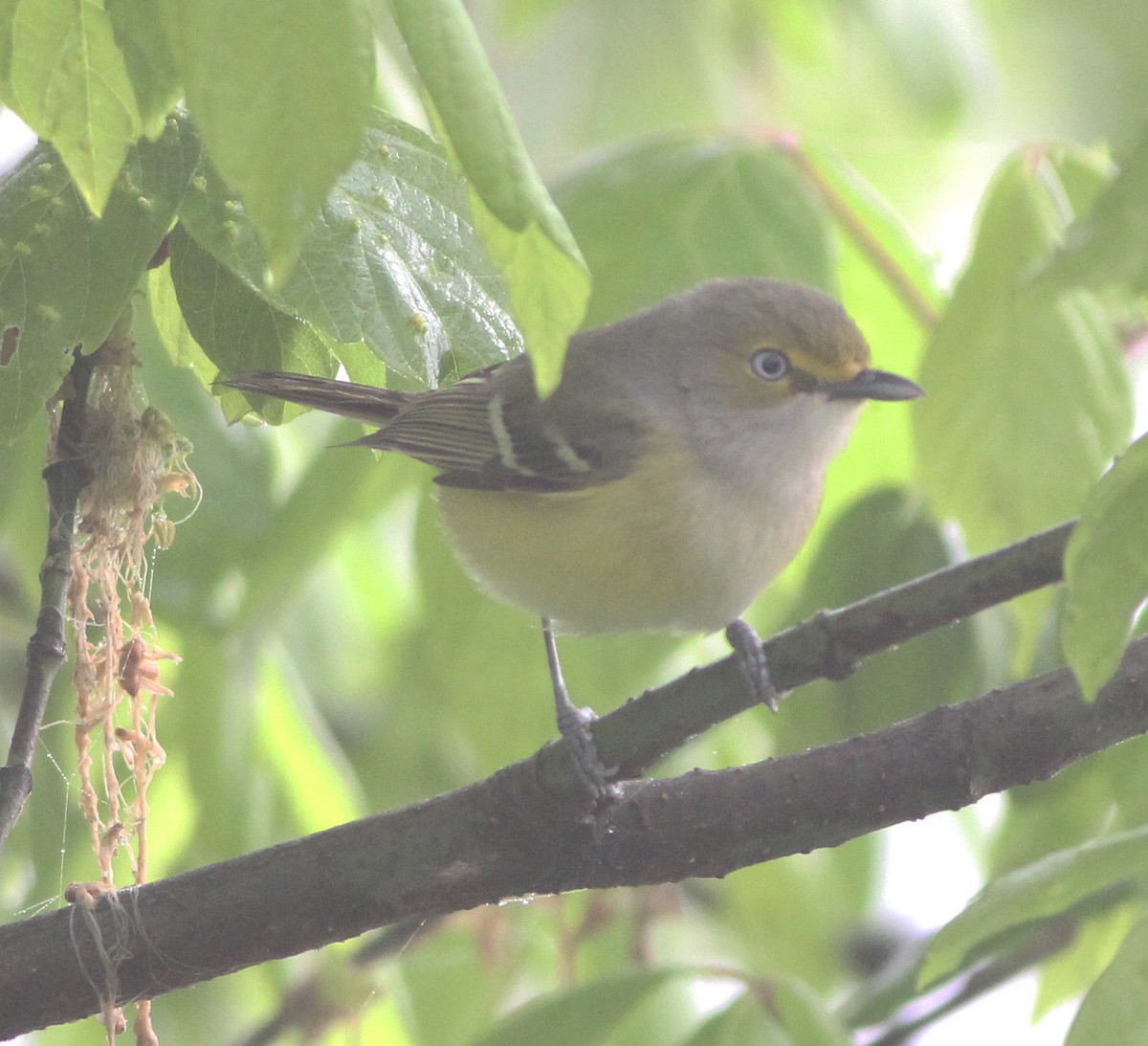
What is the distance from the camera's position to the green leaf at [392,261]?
184 cm

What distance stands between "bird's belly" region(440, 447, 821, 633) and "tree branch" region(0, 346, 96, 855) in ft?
3.57

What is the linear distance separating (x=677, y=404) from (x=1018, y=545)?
1.69m

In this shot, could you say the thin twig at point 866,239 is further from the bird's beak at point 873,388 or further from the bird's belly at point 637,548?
the bird's belly at point 637,548

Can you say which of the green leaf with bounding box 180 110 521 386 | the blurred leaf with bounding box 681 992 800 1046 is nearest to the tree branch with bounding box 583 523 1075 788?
the green leaf with bounding box 180 110 521 386

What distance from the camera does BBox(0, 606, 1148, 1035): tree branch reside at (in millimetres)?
2072

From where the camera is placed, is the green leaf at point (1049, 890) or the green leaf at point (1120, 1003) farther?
the green leaf at point (1049, 890)

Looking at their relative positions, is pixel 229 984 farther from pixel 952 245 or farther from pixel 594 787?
pixel 952 245

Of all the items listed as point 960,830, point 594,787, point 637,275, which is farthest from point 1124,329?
point 594,787

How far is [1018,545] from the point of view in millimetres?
2035

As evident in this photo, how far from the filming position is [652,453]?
11.2ft

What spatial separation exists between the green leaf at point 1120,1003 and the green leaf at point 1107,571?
2.53 feet

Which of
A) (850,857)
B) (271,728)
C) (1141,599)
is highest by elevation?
(271,728)

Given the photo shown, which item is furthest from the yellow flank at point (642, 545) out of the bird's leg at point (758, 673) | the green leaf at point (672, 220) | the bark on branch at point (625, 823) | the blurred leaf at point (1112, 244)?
the blurred leaf at point (1112, 244)

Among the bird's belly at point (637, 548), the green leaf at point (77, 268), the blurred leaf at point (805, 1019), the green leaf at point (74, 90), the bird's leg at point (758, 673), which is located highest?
the bird's belly at point (637, 548)
